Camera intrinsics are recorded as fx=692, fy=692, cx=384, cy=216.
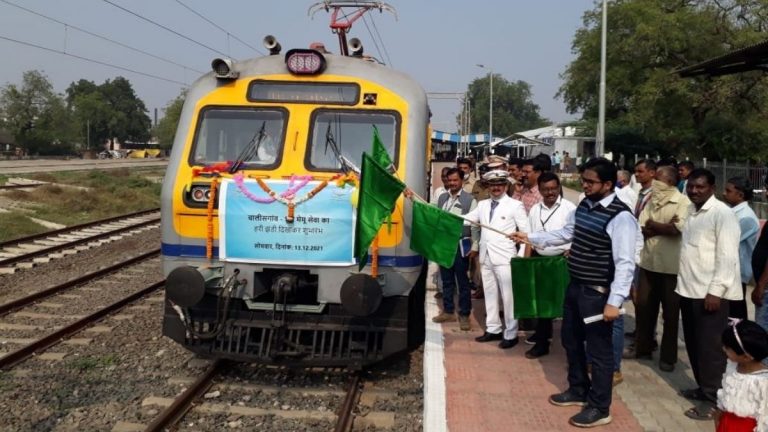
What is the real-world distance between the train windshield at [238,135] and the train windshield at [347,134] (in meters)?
0.32

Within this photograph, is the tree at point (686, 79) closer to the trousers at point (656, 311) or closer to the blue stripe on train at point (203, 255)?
the trousers at point (656, 311)

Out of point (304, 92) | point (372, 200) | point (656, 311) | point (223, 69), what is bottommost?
point (656, 311)

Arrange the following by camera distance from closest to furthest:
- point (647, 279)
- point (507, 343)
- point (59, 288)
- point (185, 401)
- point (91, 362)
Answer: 1. point (185, 401)
2. point (647, 279)
3. point (91, 362)
4. point (507, 343)
5. point (59, 288)

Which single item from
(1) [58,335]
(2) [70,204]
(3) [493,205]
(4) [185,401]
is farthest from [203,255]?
(2) [70,204]

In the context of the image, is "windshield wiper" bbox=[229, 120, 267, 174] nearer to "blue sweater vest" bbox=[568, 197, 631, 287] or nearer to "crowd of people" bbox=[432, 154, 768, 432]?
"crowd of people" bbox=[432, 154, 768, 432]

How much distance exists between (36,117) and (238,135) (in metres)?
78.2

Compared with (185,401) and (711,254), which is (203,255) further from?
(711,254)

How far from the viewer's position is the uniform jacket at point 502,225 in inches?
255

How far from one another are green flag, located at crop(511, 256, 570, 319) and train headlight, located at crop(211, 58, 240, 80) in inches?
118

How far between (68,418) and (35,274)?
6.36m

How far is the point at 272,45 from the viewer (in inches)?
260

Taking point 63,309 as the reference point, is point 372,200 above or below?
above

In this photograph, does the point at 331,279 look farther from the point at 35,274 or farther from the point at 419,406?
the point at 35,274

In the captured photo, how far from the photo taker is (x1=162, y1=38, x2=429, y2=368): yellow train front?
5574 millimetres
